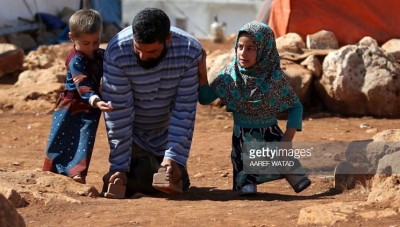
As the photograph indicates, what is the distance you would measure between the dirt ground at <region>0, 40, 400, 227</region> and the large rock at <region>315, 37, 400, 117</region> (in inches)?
9.3

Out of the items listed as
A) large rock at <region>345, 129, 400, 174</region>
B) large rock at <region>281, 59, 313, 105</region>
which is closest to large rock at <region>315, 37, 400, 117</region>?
large rock at <region>281, 59, 313, 105</region>

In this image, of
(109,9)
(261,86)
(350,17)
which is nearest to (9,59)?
(350,17)

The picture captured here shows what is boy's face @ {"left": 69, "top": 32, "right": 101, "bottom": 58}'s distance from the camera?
5.28 meters

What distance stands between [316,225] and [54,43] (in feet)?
45.0

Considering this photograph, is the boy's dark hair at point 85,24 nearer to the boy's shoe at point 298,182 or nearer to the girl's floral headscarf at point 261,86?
the girl's floral headscarf at point 261,86

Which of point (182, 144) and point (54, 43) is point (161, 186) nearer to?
point (182, 144)

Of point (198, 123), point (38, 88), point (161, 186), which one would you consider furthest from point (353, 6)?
point (161, 186)

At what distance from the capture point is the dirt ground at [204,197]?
168 inches

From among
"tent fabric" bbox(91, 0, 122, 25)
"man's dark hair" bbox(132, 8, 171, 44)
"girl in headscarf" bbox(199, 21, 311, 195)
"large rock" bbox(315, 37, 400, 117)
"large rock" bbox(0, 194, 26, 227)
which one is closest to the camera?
"large rock" bbox(0, 194, 26, 227)

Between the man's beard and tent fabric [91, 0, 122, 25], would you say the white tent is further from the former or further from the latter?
the man's beard

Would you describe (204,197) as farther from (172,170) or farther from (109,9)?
(109,9)

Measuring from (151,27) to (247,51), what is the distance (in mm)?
679

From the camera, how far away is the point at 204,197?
17.1 feet

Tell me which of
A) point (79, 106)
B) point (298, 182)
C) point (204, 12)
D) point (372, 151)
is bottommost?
point (204, 12)
